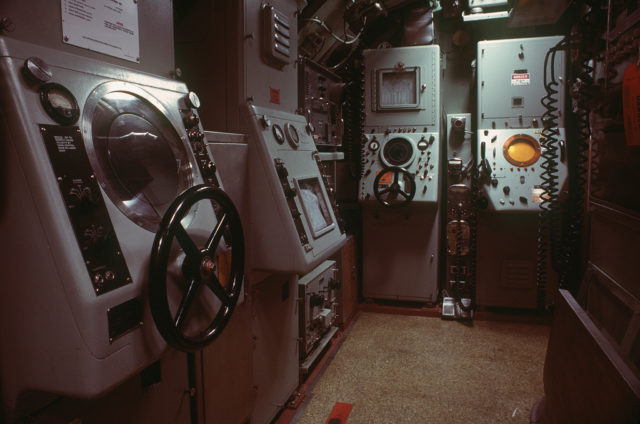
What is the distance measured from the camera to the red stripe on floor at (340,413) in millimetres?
2351

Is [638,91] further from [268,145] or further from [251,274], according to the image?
[251,274]

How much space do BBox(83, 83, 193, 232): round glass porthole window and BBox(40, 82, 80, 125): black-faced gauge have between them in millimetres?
37

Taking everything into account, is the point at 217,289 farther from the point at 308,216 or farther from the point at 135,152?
the point at 308,216

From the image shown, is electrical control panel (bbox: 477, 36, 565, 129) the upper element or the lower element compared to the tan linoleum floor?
upper

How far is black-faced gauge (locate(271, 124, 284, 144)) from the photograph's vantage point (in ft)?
6.36

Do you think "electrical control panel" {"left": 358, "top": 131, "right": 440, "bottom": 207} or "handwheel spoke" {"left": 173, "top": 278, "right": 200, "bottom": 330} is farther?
"electrical control panel" {"left": 358, "top": 131, "right": 440, "bottom": 207}

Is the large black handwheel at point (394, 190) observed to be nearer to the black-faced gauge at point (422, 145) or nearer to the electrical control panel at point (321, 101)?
the black-faced gauge at point (422, 145)

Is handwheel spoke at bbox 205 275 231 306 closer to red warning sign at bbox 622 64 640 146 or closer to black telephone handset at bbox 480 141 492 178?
red warning sign at bbox 622 64 640 146

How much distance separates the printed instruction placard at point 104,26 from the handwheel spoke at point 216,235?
551 mm

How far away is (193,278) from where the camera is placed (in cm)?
104

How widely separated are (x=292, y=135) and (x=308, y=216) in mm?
440

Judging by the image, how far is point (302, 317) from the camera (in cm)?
260

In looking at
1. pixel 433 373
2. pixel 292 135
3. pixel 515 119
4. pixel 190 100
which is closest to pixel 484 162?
pixel 515 119

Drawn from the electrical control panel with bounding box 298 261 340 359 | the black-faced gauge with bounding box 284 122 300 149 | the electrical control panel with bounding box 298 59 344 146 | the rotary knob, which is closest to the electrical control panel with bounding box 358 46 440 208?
the electrical control panel with bounding box 298 59 344 146
